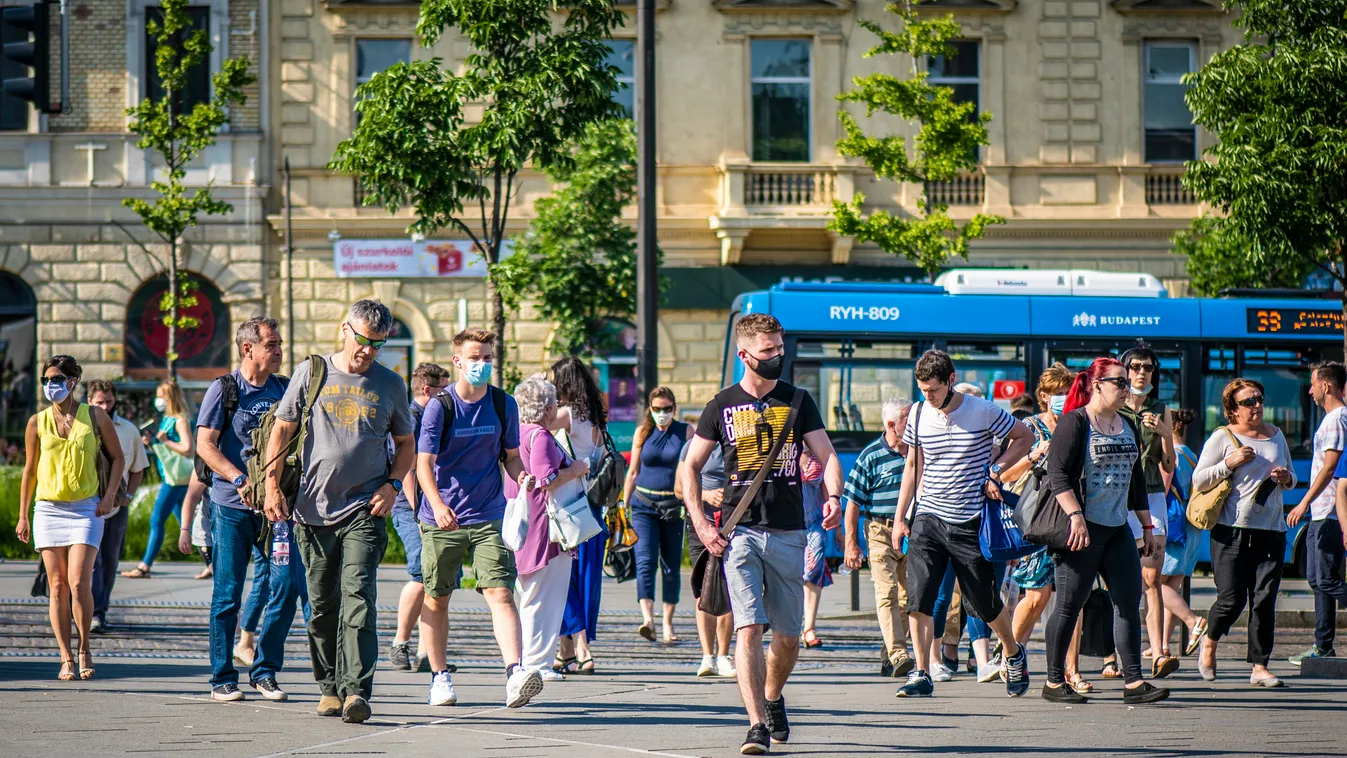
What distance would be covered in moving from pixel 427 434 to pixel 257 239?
1941 cm

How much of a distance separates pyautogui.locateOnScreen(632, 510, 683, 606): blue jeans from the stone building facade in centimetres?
1494

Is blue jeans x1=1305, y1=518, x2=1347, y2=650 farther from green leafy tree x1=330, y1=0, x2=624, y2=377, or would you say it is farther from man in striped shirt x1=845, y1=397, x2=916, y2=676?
green leafy tree x1=330, y1=0, x2=624, y2=377

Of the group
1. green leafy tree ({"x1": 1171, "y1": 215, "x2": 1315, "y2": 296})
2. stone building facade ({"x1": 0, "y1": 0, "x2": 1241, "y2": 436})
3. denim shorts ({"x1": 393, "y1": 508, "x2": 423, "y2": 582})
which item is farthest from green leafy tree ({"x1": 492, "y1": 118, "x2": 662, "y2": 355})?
denim shorts ({"x1": 393, "y1": 508, "x2": 423, "y2": 582})

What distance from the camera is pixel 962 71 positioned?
2730 centimetres

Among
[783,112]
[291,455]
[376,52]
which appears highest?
[376,52]

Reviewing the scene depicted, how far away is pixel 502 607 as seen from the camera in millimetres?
8211

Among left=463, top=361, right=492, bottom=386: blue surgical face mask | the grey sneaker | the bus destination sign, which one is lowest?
the grey sneaker

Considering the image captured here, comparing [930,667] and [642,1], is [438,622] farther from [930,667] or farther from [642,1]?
[642,1]

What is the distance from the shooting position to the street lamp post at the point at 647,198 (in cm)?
1552

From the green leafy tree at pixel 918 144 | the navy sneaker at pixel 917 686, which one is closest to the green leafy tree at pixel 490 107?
the green leafy tree at pixel 918 144

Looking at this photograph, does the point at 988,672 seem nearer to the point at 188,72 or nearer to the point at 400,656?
the point at 400,656

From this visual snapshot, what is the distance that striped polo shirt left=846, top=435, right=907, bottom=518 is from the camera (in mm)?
10023

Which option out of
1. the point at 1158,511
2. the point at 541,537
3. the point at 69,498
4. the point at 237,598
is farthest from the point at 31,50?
the point at 1158,511

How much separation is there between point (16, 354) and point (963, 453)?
2163 centimetres
